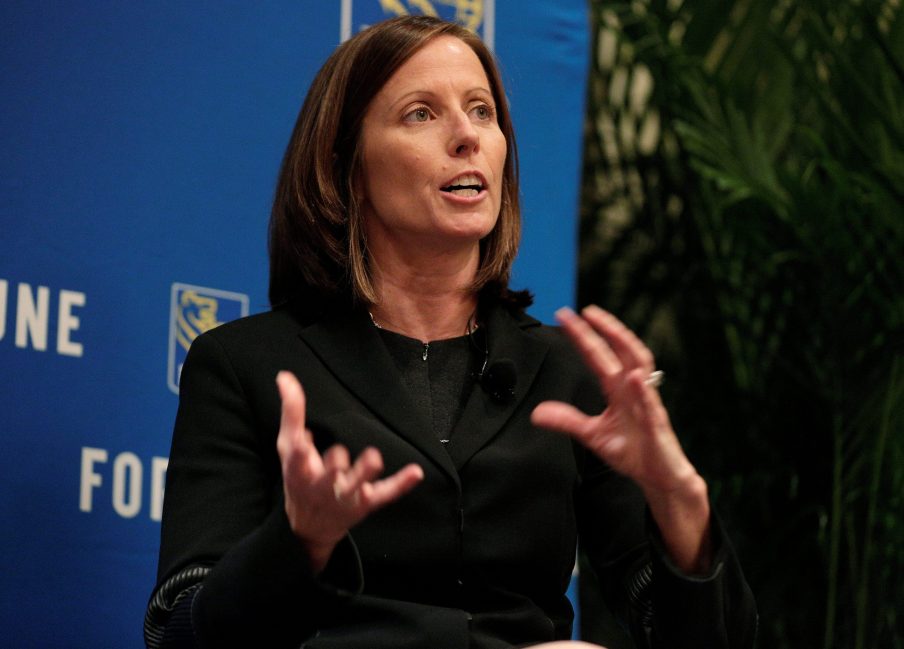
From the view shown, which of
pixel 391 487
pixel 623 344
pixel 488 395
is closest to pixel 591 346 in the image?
pixel 623 344

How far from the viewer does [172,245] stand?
2350 mm

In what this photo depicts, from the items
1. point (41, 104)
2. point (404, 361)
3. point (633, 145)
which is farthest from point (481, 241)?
point (633, 145)

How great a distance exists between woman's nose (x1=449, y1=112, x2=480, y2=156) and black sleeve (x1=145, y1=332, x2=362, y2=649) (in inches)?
17.4

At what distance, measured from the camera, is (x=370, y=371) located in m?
1.89

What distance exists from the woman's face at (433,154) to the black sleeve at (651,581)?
42 centimetres

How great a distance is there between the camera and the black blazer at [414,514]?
1.69 m

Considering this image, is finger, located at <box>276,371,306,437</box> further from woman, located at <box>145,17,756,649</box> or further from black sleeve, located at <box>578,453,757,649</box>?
black sleeve, located at <box>578,453,757,649</box>

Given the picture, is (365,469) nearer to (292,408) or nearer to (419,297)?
(292,408)

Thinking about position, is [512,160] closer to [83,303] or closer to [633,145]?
[83,303]

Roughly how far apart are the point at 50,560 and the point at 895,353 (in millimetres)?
1950

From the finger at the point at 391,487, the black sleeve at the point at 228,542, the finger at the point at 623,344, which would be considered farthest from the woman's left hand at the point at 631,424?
the black sleeve at the point at 228,542

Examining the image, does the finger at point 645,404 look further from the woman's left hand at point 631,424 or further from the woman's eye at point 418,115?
the woman's eye at point 418,115

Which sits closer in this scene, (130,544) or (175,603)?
(175,603)

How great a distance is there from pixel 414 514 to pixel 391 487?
1.29 ft
